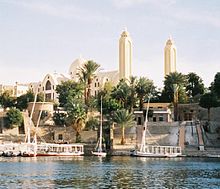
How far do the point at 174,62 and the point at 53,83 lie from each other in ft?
81.3

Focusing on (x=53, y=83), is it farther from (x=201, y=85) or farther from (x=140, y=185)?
(x=140, y=185)

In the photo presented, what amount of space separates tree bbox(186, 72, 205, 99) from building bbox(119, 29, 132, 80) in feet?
40.4

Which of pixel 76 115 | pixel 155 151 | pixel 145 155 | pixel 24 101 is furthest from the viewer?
pixel 24 101

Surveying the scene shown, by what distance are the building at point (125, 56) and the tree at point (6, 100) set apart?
1980 cm

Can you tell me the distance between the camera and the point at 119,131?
245 ft

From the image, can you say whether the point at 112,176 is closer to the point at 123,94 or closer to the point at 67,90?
the point at 123,94

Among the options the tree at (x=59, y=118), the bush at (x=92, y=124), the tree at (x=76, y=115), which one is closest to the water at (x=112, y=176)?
the tree at (x=76, y=115)

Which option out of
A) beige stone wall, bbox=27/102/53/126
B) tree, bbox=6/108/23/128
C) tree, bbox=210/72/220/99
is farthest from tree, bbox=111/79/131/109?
tree, bbox=6/108/23/128

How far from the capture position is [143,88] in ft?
259

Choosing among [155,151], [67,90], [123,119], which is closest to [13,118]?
[67,90]

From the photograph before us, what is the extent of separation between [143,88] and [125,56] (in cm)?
1894

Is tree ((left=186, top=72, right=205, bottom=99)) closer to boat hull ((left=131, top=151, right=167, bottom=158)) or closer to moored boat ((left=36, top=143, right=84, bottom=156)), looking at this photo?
boat hull ((left=131, top=151, right=167, bottom=158))

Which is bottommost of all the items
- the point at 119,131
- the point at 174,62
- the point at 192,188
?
the point at 192,188

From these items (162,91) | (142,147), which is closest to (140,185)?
(142,147)
